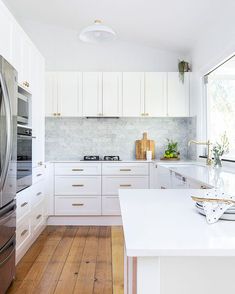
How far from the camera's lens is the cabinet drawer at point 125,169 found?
398cm

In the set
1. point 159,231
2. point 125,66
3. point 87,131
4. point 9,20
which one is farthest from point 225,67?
point 159,231

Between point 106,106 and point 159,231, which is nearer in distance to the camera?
point 159,231

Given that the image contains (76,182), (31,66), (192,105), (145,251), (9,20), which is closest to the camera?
(145,251)

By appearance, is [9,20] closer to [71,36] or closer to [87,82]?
[87,82]

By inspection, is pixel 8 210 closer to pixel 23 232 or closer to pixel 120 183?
pixel 23 232

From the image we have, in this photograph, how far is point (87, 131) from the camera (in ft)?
14.9

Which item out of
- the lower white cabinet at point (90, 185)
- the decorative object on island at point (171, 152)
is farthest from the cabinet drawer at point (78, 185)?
the decorative object on island at point (171, 152)

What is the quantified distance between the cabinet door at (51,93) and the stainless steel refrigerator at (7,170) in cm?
195

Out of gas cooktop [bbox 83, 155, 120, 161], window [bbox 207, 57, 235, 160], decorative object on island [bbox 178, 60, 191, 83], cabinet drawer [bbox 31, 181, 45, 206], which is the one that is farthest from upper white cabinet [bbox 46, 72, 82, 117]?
window [bbox 207, 57, 235, 160]

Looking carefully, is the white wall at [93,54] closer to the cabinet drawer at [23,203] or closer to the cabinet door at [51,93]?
the cabinet door at [51,93]

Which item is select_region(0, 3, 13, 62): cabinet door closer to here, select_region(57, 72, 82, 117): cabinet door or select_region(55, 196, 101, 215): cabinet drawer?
select_region(57, 72, 82, 117): cabinet door

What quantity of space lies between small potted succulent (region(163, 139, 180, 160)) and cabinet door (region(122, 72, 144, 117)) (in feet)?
2.29

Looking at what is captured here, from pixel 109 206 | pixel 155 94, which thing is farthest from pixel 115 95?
pixel 109 206

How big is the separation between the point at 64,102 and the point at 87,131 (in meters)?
0.63
